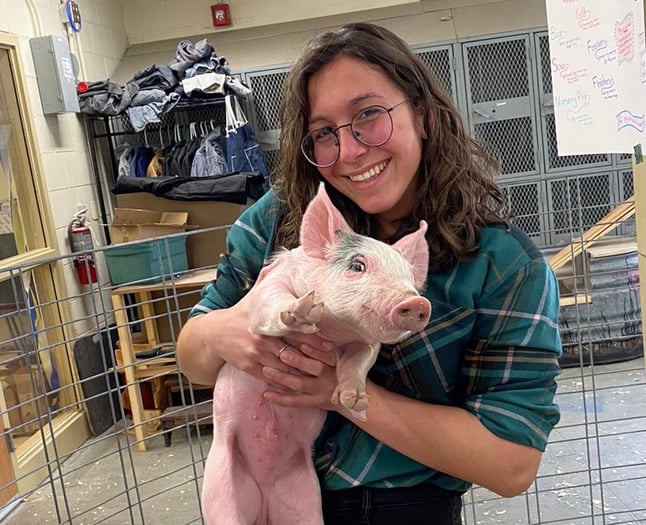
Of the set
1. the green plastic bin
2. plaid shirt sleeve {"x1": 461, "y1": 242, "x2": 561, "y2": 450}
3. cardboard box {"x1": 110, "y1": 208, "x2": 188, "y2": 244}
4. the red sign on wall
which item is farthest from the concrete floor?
the red sign on wall

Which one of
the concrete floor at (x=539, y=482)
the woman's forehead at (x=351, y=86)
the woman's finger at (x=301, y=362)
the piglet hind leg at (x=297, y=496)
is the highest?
the woman's forehead at (x=351, y=86)

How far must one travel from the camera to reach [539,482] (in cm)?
280

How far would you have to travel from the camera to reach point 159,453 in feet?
11.2

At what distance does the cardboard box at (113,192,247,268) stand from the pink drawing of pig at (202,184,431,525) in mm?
2666

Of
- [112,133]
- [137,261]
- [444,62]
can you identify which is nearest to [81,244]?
[137,261]

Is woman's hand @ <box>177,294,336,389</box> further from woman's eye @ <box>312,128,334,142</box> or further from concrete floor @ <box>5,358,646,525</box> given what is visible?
concrete floor @ <box>5,358,646,525</box>

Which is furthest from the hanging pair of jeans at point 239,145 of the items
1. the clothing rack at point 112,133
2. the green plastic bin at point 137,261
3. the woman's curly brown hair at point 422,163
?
the woman's curly brown hair at point 422,163

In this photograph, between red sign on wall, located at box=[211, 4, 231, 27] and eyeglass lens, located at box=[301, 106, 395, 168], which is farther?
red sign on wall, located at box=[211, 4, 231, 27]

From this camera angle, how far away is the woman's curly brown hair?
1.07 meters

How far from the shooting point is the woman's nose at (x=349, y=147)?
104 cm

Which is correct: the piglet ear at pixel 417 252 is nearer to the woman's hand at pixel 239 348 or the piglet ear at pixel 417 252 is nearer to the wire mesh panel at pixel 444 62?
the woman's hand at pixel 239 348

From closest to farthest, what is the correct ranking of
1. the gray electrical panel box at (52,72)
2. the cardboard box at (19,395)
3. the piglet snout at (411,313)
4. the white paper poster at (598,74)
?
the piglet snout at (411,313), the white paper poster at (598,74), the cardboard box at (19,395), the gray electrical panel box at (52,72)

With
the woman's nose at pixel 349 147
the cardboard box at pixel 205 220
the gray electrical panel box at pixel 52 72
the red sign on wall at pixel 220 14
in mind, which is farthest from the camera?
the red sign on wall at pixel 220 14

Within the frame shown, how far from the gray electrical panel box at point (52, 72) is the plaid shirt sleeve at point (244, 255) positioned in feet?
9.12
